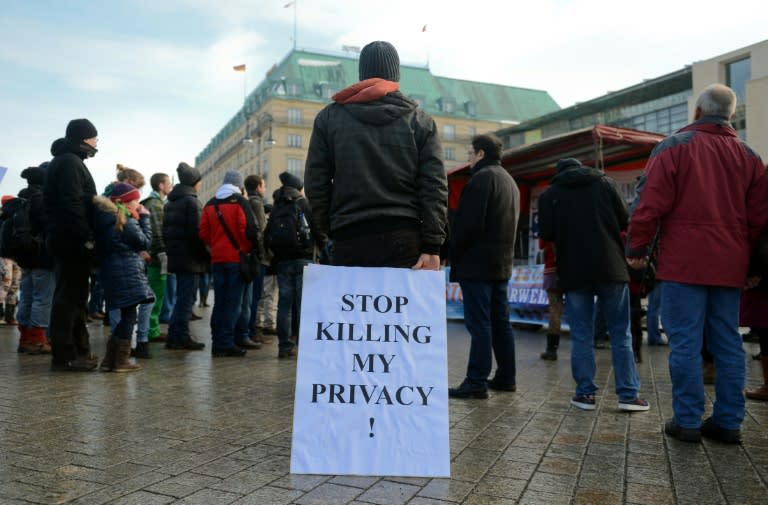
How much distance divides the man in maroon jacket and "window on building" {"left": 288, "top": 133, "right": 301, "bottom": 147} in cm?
6918

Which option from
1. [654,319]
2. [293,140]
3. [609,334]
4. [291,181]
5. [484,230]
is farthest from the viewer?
[293,140]

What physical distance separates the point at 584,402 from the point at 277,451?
8.18 feet

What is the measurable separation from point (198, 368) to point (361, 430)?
365cm

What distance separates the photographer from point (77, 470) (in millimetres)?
3107

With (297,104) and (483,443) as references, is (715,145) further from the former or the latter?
(297,104)

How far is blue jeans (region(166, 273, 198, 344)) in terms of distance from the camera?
796cm

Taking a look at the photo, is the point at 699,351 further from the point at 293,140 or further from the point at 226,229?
the point at 293,140

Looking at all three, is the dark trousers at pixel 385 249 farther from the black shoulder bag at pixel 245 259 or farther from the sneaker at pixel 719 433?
the black shoulder bag at pixel 245 259

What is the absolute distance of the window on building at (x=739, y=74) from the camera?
43.8 meters

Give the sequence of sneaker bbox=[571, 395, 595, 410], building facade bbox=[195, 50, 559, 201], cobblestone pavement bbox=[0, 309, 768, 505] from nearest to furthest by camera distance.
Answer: cobblestone pavement bbox=[0, 309, 768, 505], sneaker bbox=[571, 395, 595, 410], building facade bbox=[195, 50, 559, 201]

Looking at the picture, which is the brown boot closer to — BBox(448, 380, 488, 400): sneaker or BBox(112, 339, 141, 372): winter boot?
BBox(448, 380, 488, 400): sneaker

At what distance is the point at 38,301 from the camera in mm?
7578

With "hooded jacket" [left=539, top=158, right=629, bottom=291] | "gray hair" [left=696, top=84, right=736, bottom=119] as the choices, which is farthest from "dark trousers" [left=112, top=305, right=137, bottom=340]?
"gray hair" [left=696, top=84, right=736, bottom=119]

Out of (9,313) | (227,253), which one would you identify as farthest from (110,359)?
(9,313)
